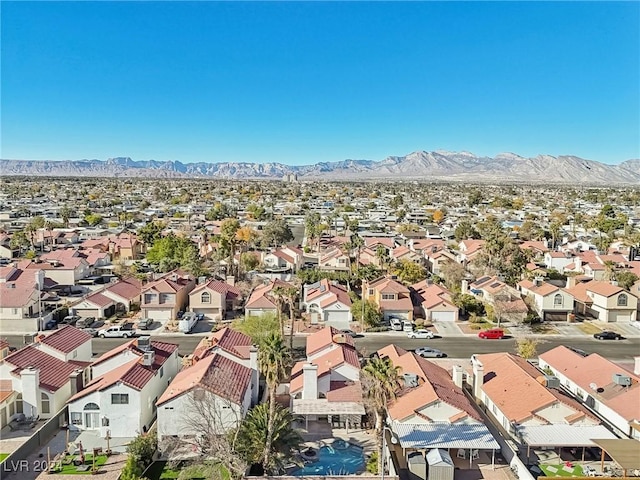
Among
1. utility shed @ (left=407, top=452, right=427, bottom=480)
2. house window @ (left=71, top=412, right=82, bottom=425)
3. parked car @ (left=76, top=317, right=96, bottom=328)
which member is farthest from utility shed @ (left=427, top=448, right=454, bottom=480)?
parked car @ (left=76, top=317, right=96, bottom=328)

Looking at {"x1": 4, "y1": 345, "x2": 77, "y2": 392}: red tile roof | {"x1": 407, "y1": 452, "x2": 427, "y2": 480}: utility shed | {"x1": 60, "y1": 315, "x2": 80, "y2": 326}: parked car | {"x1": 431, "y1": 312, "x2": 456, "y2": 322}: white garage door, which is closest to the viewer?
{"x1": 407, "y1": 452, "x2": 427, "y2": 480}: utility shed

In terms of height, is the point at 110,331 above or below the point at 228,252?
below

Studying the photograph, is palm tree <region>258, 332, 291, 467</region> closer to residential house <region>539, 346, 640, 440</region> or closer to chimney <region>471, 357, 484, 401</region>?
chimney <region>471, 357, 484, 401</region>

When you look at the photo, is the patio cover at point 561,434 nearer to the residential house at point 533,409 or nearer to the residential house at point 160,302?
the residential house at point 533,409

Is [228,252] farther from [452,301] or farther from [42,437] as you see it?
[42,437]

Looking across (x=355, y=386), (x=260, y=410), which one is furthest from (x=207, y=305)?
(x=260, y=410)

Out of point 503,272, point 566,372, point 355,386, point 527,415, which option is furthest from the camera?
point 503,272

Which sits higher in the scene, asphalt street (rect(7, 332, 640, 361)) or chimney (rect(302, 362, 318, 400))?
chimney (rect(302, 362, 318, 400))
